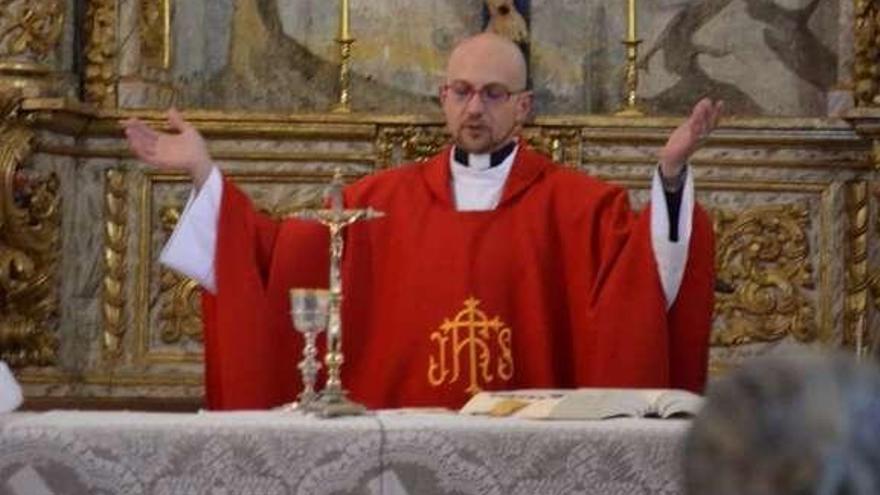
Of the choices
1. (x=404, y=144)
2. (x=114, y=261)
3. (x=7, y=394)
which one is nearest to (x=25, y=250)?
(x=114, y=261)

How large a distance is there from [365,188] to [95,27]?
2.04m

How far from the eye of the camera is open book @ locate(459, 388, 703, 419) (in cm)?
305

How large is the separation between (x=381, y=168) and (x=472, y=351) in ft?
6.29

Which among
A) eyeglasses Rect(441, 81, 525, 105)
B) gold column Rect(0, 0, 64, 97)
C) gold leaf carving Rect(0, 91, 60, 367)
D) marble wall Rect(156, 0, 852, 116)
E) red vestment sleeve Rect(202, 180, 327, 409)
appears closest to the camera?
red vestment sleeve Rect(202, 180, 327, 409)

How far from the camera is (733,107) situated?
6.92 meters

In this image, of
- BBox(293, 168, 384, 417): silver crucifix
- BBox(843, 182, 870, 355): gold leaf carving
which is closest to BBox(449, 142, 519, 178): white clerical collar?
BBox(293, 168, 384, 417): silver crucifix

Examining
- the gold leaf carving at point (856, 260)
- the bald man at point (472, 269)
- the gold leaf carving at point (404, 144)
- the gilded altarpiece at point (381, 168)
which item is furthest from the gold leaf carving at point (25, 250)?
the gold leaf carving at point (856, 260)

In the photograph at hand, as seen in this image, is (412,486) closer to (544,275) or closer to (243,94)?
(544,275)

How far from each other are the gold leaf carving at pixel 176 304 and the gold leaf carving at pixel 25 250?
1.30 feet

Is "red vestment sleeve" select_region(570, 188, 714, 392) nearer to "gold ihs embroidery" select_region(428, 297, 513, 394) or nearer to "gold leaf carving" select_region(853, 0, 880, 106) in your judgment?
"gold ihs embroidery" select_region(428, 297, 513, 394)

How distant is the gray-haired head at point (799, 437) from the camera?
1.73ft

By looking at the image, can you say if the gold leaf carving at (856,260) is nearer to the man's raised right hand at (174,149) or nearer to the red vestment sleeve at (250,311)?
the red vestment sleeve at (250,311)

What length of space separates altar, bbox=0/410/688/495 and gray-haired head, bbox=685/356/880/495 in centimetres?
221

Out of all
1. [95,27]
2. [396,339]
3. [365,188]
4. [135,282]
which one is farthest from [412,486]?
[95,27]
